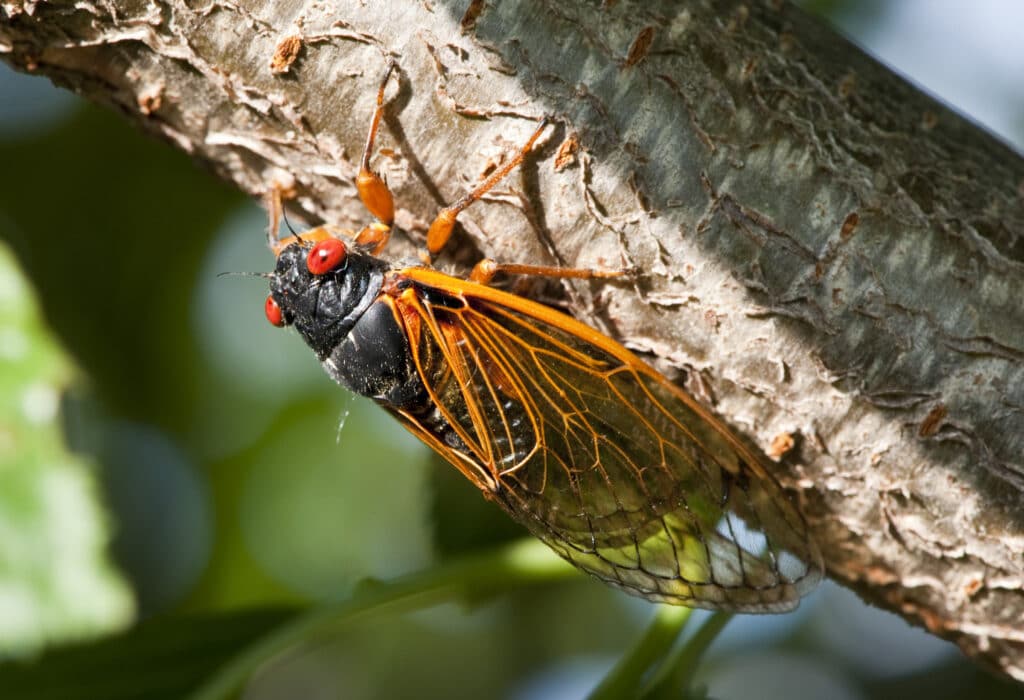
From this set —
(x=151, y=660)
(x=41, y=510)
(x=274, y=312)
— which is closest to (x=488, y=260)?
(x=274, y=312)

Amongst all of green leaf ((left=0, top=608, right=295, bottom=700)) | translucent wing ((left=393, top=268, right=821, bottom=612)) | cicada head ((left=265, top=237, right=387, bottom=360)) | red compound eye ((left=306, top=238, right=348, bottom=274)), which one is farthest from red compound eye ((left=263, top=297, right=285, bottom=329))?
green leaf ((left=0, top=608, right=295, bottom=700))

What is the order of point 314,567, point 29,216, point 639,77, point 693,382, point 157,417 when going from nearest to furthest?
point 639,77 < point 693,382 < point 29,216 < point 157,417 < point 314,567

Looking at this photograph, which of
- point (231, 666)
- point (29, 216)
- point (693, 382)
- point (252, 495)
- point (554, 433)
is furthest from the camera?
point (252, 495)

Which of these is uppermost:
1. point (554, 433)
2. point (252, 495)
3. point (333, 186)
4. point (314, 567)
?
point (333, 186)

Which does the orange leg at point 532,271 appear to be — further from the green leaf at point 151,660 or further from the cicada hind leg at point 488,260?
the green leaf at point 151,660

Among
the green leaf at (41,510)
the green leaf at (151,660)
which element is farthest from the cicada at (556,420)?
the green leaf at (41,510)

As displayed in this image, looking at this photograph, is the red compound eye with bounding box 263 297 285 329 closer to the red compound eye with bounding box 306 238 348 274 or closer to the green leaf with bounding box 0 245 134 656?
the red compound eye with bounding box 306 238 348 274

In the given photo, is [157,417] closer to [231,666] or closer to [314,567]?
[314,567]

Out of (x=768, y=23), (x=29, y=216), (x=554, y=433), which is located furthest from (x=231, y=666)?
(x=29, y=216)
